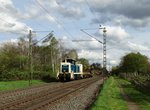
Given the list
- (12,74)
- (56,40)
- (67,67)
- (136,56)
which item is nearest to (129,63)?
(136,56)

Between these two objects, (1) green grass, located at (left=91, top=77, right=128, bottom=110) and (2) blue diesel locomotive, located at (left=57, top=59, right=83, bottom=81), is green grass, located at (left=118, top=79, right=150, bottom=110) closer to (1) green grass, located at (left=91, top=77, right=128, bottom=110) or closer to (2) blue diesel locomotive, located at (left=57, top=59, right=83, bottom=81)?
(1) green grass, located at (left=91, top=77, right=128, bottom=110)

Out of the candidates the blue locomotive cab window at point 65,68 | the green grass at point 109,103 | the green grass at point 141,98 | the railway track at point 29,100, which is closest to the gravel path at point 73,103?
the railway track at point 29,100

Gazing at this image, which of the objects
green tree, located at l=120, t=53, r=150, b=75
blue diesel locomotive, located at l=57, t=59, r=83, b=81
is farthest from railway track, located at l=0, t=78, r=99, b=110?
green tree, located at l=120, t=53, r=150, b=75

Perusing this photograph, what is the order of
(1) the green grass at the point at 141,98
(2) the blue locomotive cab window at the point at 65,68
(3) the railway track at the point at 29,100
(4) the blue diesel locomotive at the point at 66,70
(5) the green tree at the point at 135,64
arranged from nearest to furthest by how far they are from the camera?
(3) the railway track at the point at 29,100 → (1) the green grass at the point at 141,98 → (4) the blue diesel locomotive at the point at 66,70 → (2) the blue locomotive cab window at the point at 65,68 → (5) the green tree at the point at 135,64

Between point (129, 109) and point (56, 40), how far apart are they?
9518 cm

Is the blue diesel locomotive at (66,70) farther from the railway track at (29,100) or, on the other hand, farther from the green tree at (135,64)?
the green tree at (135,64)

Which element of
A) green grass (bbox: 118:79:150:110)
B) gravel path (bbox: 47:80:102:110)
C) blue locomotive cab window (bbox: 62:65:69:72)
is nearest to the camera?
gravel path (bbox: 47:80:102:110)

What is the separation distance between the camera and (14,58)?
302ft

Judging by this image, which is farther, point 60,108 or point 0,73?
point 0,73

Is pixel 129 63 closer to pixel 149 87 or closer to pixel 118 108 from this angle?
pixel 149 87

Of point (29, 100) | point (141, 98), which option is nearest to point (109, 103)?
point (29, 100)

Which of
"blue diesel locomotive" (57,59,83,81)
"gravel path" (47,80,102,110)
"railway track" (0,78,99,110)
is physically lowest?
"gravel path" (47,80,102,110)

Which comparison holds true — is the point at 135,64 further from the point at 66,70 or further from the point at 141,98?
the point at 141,98

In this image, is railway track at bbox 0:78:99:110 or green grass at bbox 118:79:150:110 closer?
railway track at bbox 0:78:99:110
